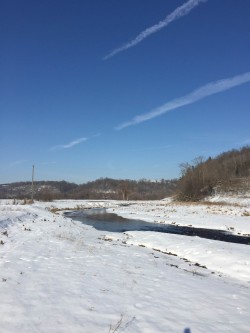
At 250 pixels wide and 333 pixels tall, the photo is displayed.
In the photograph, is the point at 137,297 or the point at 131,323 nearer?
the point at 131,323

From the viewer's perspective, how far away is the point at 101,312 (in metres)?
7.45

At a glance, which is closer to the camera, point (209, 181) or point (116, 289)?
point (116, 289)

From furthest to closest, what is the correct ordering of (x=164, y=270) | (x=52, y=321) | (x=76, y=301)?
(x=164, y=270)
(x=76, y=301)
(x=52, y=321)

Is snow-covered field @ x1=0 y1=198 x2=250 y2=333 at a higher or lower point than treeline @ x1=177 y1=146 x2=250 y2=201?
lower

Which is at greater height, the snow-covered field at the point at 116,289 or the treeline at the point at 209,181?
the treeline at the point at 209,181

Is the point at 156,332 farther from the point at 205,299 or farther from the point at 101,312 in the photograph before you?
the point at 205,299

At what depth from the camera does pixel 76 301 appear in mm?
8016

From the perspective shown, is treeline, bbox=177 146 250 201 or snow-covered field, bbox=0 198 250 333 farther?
treeline, bbox=177 146 250 201

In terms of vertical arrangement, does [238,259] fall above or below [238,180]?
below

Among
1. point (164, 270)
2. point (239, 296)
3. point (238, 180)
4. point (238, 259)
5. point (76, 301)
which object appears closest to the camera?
point (76, 301)

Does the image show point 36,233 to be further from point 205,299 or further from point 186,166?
point 186,166

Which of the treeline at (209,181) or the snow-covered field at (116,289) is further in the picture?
the treeline at (209,181)

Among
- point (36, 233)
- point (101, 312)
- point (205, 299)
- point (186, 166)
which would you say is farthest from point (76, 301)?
point (186, 166)

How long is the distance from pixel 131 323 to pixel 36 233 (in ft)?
43.9
